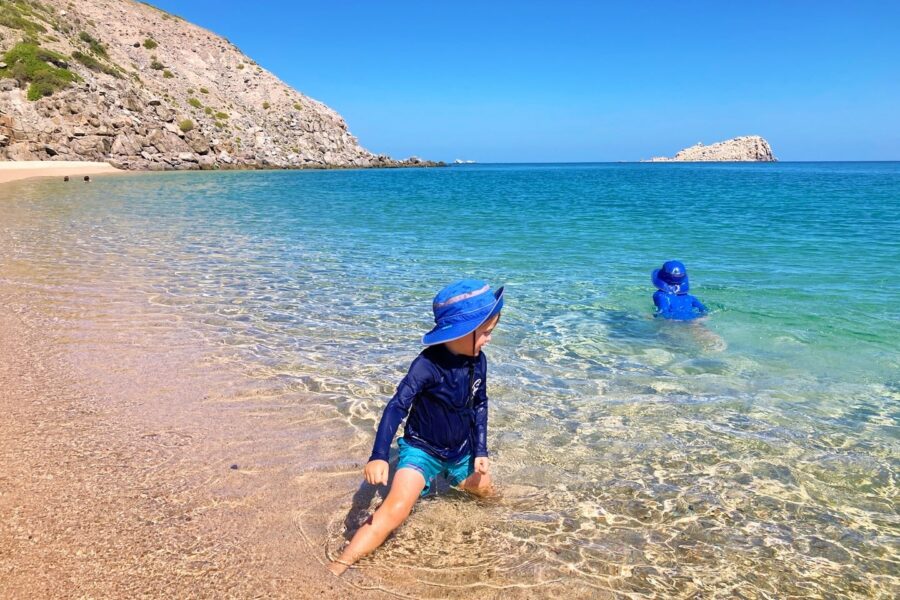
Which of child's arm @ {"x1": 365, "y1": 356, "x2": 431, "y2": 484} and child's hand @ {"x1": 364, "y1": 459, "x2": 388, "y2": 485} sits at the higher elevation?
child's arm @ {"x1": 365, "y1": 356, "x2": 431, "y2": 484}

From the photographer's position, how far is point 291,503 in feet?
11.5

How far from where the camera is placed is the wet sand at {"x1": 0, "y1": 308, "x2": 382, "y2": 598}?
279cm

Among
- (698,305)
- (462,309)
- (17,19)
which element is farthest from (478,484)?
(17,19)

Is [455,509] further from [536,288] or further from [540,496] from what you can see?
[536,288]

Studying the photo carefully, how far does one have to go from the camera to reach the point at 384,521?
3.07 m

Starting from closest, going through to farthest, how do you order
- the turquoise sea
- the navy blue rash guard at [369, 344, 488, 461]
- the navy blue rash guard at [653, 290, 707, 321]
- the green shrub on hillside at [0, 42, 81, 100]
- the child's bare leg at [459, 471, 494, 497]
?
1. the turquoise sea
2. the navy blue rash guard at [369, 344, 488, 461]
3. the child's bare leg at [459, 471, 494, 497]
4. the navy blue rash guard at [653, 290, 707, 321]
5. the green shrub on hillside at [0, 42, 81, 100]

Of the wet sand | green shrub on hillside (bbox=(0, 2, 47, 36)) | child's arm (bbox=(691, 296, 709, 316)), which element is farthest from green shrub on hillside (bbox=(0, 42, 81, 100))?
child's arm (bbox=(691, 296, 709, 316))

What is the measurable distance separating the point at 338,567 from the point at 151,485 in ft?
4.57

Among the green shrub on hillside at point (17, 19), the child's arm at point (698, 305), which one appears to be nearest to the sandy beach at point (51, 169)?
the green shrub on hillside at point (17, 19)

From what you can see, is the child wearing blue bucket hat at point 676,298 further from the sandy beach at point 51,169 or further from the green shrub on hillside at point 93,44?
the green shrub on hillside at point 93,44

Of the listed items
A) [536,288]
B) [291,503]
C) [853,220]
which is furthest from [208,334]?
[853,220]

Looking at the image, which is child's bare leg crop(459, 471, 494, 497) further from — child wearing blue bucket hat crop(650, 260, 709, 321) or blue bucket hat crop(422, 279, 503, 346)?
child wearing blue bucket hat crop(650, 260, 709, 321)

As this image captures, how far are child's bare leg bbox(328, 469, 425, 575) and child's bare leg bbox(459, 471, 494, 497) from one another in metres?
0.45

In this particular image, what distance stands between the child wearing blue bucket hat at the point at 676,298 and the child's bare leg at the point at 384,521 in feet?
18.3
